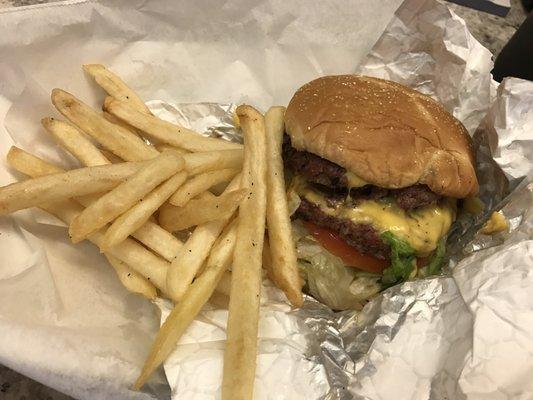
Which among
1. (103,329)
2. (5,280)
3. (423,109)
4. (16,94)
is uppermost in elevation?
(423,109)

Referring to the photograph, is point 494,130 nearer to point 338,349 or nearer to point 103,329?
point 338,349

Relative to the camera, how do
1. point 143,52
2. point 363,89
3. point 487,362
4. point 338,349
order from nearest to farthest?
1. point 487,362
2. point 338,349
3. point 363,89
4. point 143,52

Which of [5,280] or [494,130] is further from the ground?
[494,130]

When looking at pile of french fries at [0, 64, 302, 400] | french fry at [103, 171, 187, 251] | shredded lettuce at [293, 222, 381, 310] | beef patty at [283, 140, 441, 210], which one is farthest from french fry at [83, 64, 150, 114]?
shredded lettuce at [293, 222, 381, 310]

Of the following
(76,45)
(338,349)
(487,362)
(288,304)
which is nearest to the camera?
(487,362)

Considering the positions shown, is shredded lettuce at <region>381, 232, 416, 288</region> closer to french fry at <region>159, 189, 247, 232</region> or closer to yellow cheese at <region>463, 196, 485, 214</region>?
yellow cheese at <region>463, 196, 485, 214</region>

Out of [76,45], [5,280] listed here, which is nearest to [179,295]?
[5,280]
